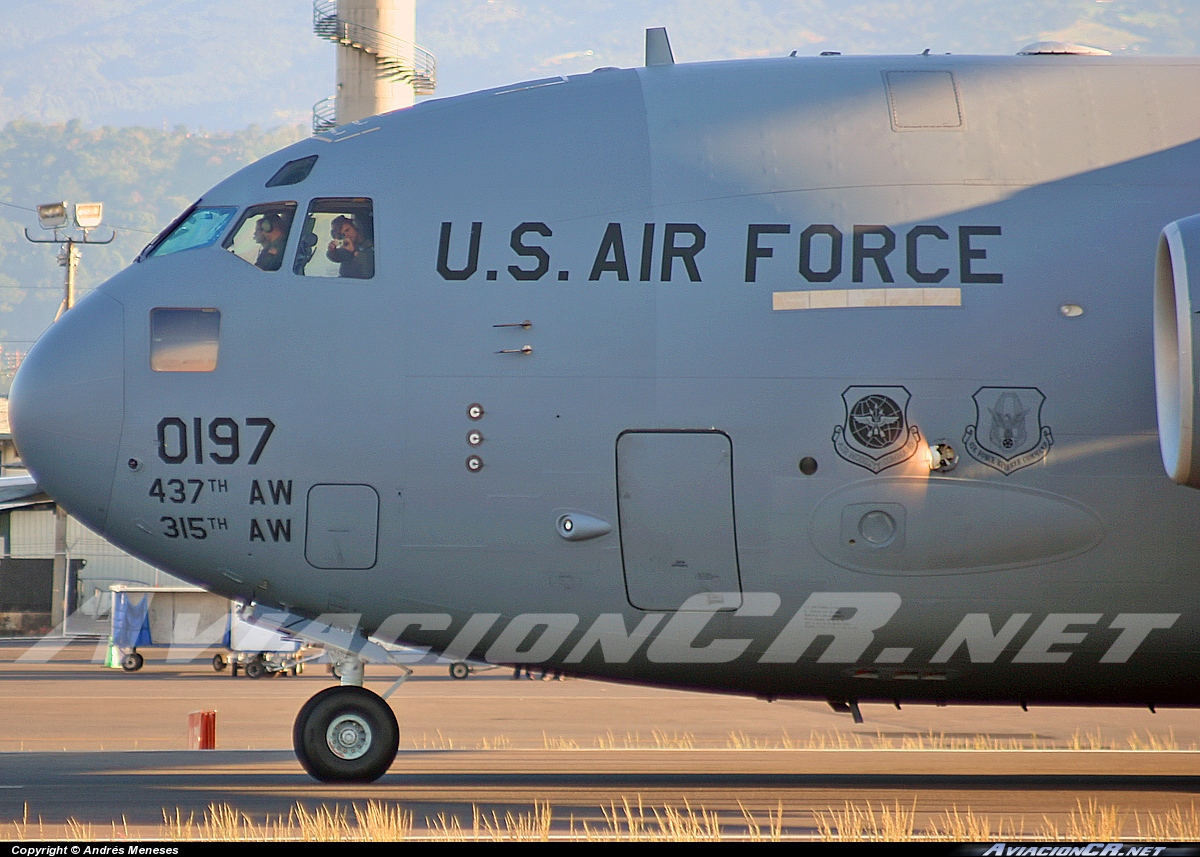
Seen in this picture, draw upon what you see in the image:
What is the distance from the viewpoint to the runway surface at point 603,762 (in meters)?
11.0

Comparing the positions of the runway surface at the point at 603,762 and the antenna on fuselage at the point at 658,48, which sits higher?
the antenna on fuselage at the point at 658,48

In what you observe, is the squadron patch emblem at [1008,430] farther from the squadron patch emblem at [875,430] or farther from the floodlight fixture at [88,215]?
the floodlight fixture at [88,215]

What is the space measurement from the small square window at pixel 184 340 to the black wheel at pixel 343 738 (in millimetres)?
2878

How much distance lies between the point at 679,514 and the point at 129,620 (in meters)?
38.8

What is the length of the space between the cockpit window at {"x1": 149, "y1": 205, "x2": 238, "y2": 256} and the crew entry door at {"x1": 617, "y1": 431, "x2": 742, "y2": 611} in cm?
394

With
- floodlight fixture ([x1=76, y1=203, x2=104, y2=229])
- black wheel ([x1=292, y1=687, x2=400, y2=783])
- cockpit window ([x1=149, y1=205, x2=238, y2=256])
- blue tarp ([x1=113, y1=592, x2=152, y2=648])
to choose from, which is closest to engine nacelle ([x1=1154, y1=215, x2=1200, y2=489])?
black wheel ([x1=292, y1=687, x2=400, y2=783])

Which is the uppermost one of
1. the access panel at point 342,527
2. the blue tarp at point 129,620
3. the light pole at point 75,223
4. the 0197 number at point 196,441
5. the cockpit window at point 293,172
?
the light pole at point 75,223

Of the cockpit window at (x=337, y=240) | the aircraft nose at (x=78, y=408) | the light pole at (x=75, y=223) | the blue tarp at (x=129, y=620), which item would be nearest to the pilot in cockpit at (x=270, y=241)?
the cockpit window at (x=337, y=240)

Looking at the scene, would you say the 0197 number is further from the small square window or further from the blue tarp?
the blue tarp

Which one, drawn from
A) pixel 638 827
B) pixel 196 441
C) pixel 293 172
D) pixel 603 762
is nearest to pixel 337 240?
pixel 293 172

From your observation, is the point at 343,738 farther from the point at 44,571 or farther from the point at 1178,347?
the point at 44,571

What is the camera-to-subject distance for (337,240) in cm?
1159

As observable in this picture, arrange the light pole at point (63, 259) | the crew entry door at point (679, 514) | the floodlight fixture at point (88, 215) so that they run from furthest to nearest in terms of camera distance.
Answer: the floodlight fixture at point (88, 215) < the light pole at point (63, 259) < the crew entry door at point (679, 514)
